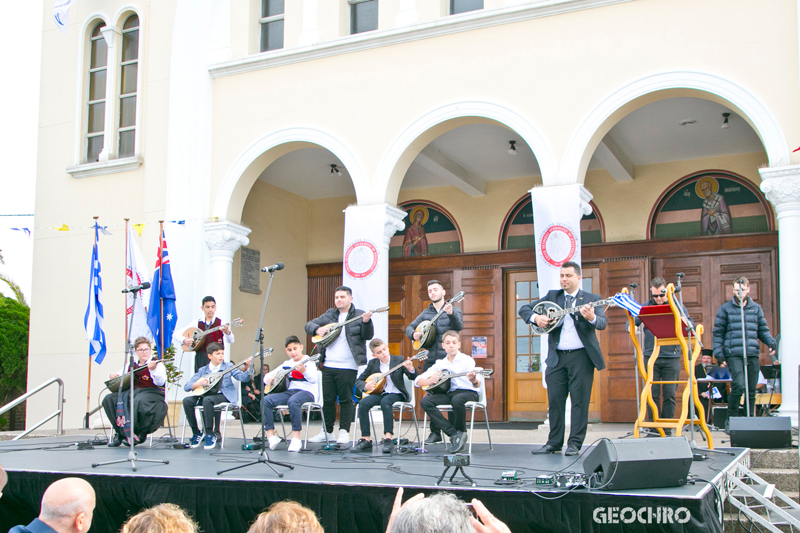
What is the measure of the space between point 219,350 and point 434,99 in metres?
4.25

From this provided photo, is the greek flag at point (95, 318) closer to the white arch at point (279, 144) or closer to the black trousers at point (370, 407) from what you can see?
the white arch at point (279, 144)

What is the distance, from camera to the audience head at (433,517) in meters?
2.22

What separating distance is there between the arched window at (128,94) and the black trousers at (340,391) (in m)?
6.00

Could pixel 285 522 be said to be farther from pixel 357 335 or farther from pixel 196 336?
pixel 196 336

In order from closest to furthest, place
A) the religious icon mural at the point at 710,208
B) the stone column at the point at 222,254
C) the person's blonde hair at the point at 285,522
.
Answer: the person's blonde hair at the point at 285,522, the stone column at the point at 222,254, the religious icon mural at the point at 710,208

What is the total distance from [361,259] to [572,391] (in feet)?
13.5

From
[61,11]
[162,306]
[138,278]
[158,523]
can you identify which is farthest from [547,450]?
[61,11]

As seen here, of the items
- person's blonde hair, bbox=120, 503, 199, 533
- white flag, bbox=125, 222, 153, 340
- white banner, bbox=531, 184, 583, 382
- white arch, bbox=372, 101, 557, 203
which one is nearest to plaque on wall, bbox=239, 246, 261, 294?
white flag, bbox=125, 222, 153, 340

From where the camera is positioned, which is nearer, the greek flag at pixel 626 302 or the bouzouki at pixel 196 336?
the greek flag at pixel 626 302

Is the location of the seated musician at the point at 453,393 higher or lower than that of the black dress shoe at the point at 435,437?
higher

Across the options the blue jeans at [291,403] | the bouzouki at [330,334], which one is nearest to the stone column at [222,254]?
the blue jeans at [291,403]

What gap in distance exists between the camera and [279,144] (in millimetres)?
10891

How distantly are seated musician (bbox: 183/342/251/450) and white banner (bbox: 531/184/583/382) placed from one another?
3449 mm

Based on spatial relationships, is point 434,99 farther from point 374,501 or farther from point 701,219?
point 374,501
